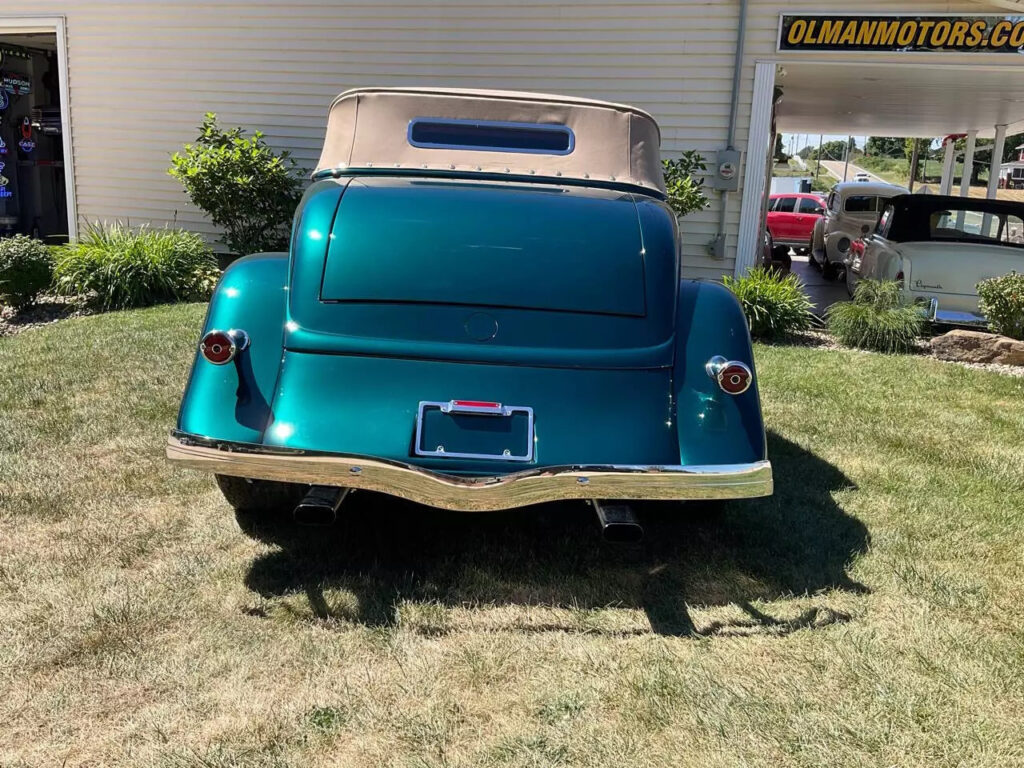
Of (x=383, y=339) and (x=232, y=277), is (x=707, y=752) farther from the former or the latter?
(x=232, y=277)

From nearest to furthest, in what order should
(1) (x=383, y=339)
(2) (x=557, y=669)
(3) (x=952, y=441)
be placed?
(2) (x=557, y=669), (1) (x=383, y=339), (3) (x=952, y=441)

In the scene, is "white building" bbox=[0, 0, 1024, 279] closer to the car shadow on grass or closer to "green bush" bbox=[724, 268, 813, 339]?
"green bush" bbox=[724, 268, 813, 339]

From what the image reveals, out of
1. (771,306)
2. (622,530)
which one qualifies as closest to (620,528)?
(622,530)

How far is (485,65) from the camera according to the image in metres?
10.2

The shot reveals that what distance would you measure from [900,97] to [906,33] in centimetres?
397

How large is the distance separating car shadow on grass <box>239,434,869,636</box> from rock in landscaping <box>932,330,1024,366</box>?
4.89 metres

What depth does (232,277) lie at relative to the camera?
3455mm

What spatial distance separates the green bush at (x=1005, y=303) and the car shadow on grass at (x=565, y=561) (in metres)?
5.19

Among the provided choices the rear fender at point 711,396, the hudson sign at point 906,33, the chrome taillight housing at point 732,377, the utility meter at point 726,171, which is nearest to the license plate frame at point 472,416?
the rear fender at point 711,396


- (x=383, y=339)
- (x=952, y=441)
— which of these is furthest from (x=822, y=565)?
(x=952, y=441)

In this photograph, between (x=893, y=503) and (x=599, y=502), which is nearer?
(x=599, y=502)

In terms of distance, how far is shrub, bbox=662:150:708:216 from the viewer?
30.1ft

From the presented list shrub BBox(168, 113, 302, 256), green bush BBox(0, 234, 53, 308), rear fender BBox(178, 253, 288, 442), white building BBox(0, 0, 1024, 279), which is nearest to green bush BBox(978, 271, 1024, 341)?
white building BBox(0, 0, 1024, 279)

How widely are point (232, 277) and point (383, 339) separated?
0.79 m
